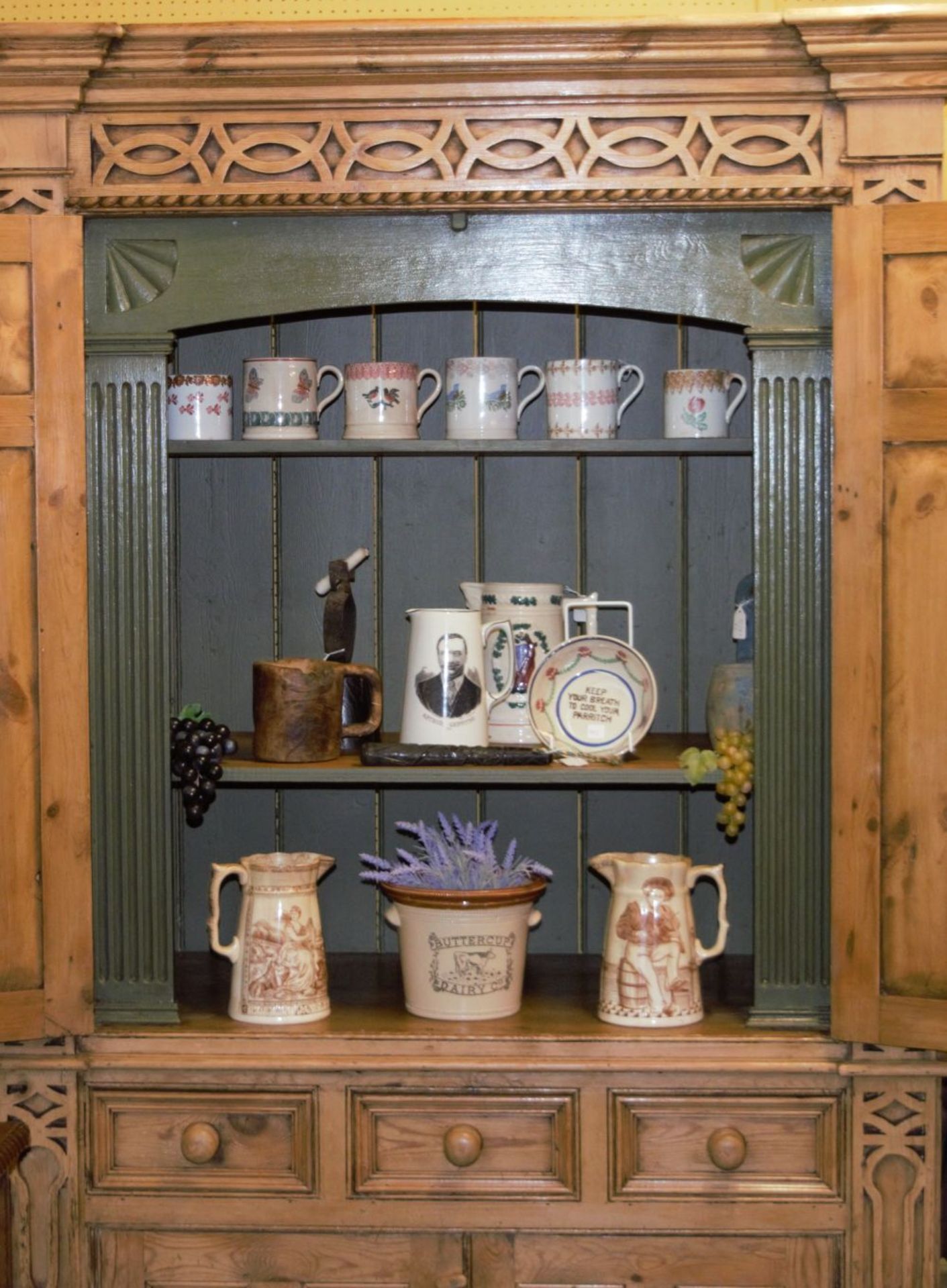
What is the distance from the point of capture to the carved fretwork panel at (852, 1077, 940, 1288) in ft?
6.95

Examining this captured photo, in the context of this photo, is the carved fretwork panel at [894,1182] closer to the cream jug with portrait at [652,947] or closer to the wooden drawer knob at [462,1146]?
the cream jug with portrait at [652,947]

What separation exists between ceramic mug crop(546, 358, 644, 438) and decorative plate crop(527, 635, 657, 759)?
306mm

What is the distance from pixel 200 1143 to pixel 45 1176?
22 centimetres

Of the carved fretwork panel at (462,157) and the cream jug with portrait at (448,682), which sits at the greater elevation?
the carved fretwork panel at (462,157)

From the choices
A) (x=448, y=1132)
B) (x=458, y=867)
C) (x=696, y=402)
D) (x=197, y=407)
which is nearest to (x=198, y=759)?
(x=458, y=867)

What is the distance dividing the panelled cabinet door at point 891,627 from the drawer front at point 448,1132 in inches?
16.7

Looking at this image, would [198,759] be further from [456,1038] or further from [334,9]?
[334,9]

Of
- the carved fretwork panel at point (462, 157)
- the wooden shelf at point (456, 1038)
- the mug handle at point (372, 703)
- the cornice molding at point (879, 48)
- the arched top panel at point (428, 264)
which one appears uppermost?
the cornice molding at point (879, 48)

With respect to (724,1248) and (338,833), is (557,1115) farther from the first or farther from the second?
(338,833)

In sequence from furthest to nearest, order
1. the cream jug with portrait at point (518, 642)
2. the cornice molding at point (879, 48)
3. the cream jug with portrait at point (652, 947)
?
1. the cream jug with portrait at point (518, 642)
2. the cream jug with portrait at point (652, 947)
3. the cornice molding at point (879, 48)

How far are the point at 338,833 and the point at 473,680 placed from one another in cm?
50

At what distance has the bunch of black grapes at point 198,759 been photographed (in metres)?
2.24

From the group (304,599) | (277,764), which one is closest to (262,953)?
(277,764)

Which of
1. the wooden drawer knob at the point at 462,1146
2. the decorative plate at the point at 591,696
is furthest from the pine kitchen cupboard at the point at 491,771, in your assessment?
the decorative plate at the point at 591,696
